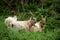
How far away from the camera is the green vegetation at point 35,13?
755 cm

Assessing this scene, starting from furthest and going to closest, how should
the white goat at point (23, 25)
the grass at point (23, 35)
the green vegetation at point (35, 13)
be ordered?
the white goat at point (23, 25) < the grass at point (23, 35) < the green vegetation at point (35, 13)

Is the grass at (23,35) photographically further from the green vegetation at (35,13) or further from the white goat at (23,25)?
the white goat at (23,25)

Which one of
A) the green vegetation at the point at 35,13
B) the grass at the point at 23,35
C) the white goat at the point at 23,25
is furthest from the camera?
the white goat at the point at 23,25

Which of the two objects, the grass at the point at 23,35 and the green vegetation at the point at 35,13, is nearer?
the green vegetation at the point at 35,13

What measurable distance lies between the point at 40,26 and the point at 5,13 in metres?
3.51

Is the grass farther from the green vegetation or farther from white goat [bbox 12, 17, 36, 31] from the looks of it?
white goat [bbox 12, 17, 36, 31]

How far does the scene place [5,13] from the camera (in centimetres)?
1480

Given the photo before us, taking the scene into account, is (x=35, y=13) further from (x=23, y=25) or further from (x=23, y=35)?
(x=23, y=35)

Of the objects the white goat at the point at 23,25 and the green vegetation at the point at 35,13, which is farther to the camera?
the white goat at the point at 23,25

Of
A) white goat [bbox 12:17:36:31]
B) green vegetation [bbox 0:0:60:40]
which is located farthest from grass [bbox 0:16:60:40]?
white goat [bbox 12:17:36:31]

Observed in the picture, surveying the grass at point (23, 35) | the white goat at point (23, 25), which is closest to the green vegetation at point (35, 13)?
the grass at point (23, 35)

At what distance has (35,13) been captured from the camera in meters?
14.0

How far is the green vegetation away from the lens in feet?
24.8

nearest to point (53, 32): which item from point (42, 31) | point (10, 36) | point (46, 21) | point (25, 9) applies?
point (42, 31)
